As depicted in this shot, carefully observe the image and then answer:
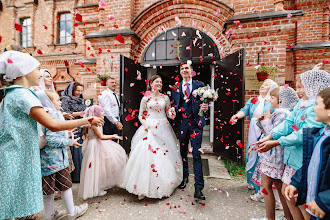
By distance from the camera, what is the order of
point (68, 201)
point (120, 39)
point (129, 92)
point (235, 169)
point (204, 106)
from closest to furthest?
point (68, 201)
point (204, 106)
point (235, 169)
point (129, 92)
point (120, 39)

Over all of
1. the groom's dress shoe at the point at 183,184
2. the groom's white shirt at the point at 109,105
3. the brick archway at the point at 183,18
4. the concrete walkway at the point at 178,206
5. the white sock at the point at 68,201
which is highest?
the brick archway at the point at 183,18

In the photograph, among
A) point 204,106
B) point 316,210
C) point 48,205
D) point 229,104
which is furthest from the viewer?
point 229,104

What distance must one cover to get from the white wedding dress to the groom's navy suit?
0.20m

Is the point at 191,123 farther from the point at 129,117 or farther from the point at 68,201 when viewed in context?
the point at 129,117

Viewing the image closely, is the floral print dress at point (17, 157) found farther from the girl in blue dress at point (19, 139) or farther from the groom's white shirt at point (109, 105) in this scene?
the groom's white shirt at point (109, 105)

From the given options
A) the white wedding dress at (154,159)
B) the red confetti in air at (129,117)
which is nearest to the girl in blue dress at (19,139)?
the white wedding dress at (154,159)

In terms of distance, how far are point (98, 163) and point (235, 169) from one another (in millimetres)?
3084

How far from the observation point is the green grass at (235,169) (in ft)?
12.6

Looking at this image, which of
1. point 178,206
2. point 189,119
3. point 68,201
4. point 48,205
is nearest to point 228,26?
point 189,119

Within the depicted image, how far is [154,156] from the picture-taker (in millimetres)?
2832

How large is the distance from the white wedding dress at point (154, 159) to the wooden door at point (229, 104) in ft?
5.88

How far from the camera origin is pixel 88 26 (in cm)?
691

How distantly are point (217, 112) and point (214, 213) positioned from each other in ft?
9.86

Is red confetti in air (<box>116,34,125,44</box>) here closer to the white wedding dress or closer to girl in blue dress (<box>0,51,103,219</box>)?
the white wedding dress
